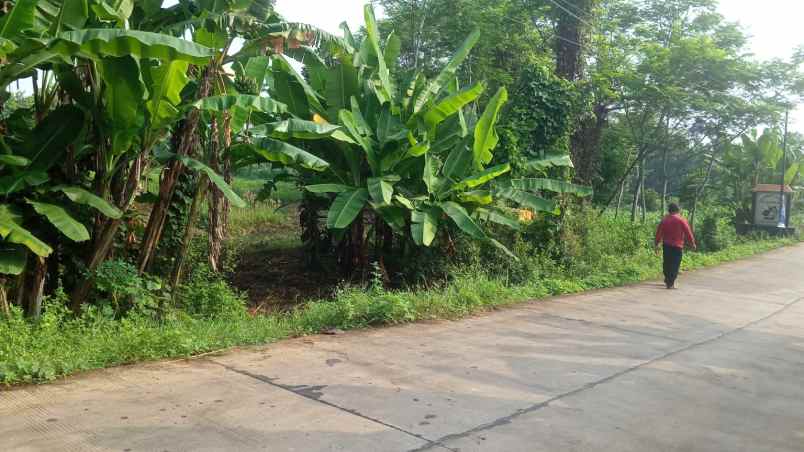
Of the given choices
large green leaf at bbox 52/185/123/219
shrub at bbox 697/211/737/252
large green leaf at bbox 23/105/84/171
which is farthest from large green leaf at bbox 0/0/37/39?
shrub at bbox 697/211/737/252

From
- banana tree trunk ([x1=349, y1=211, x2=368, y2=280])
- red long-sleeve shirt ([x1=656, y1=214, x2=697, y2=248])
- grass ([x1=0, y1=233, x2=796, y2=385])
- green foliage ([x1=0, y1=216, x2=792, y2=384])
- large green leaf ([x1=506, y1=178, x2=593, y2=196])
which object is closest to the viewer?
grass ([x1=0, y1=233, x2=796, y2=385])

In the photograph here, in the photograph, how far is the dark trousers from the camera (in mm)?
12164

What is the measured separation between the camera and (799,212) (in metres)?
34.1

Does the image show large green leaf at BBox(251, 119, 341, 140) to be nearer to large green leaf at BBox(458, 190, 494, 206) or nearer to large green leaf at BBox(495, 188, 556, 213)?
large green leaf at BBox(458, 190, 494, 206)

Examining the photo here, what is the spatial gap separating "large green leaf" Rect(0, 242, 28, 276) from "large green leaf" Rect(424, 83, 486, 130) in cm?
609

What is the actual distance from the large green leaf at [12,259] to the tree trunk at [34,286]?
0.94 feet

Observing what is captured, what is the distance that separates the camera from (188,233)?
8492 mm

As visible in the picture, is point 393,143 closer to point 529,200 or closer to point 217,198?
point 529,200

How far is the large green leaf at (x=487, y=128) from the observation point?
34.6 feet

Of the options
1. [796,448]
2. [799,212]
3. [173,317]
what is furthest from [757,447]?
[799,212]

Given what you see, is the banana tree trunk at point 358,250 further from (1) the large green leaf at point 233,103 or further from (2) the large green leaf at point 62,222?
(2) the large green leaf at point 62,222

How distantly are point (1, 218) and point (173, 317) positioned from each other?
7.51 feet

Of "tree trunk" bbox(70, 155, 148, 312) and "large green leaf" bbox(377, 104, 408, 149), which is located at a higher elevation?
"large green leaf" bbox(377, 104, 408, 149)

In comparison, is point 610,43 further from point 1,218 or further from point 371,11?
point 1,218
